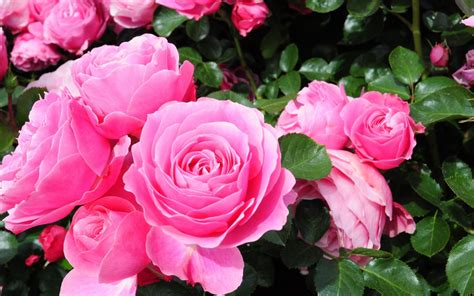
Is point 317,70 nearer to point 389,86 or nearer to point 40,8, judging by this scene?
point 389,86

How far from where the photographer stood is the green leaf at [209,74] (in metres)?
1.14

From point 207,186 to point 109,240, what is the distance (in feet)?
0.35

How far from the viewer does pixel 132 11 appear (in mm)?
1155

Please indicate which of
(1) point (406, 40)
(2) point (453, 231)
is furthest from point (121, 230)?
(1) point (406, 40)

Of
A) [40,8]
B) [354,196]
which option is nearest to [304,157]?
[354,196]

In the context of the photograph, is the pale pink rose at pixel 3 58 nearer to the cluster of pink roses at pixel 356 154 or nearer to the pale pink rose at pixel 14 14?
the pale pink rose at pixel 14 14

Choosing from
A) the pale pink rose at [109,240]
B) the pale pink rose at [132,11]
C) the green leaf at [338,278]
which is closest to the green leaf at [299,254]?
the green leaf at [338,278]

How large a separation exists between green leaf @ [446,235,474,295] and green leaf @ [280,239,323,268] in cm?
16

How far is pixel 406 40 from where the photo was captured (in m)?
1.23

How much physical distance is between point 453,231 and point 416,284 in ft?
0.67

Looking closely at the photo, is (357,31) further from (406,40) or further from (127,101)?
(127,101)

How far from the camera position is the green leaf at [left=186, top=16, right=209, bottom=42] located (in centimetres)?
117

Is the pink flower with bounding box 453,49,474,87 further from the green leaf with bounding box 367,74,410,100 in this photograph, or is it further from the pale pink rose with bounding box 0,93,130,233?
the pale pink rose with bounding box 0,93,130,233

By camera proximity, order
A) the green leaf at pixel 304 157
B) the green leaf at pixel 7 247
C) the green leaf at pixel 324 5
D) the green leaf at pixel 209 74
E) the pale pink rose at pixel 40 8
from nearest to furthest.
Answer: the green leaf at pixel 304 157 → the green leaf at pixel 7 247 → the green leaf at pixel 324 5 → the green leaf at pixel 209 74 → the pale pink rose at pixel 40 8
